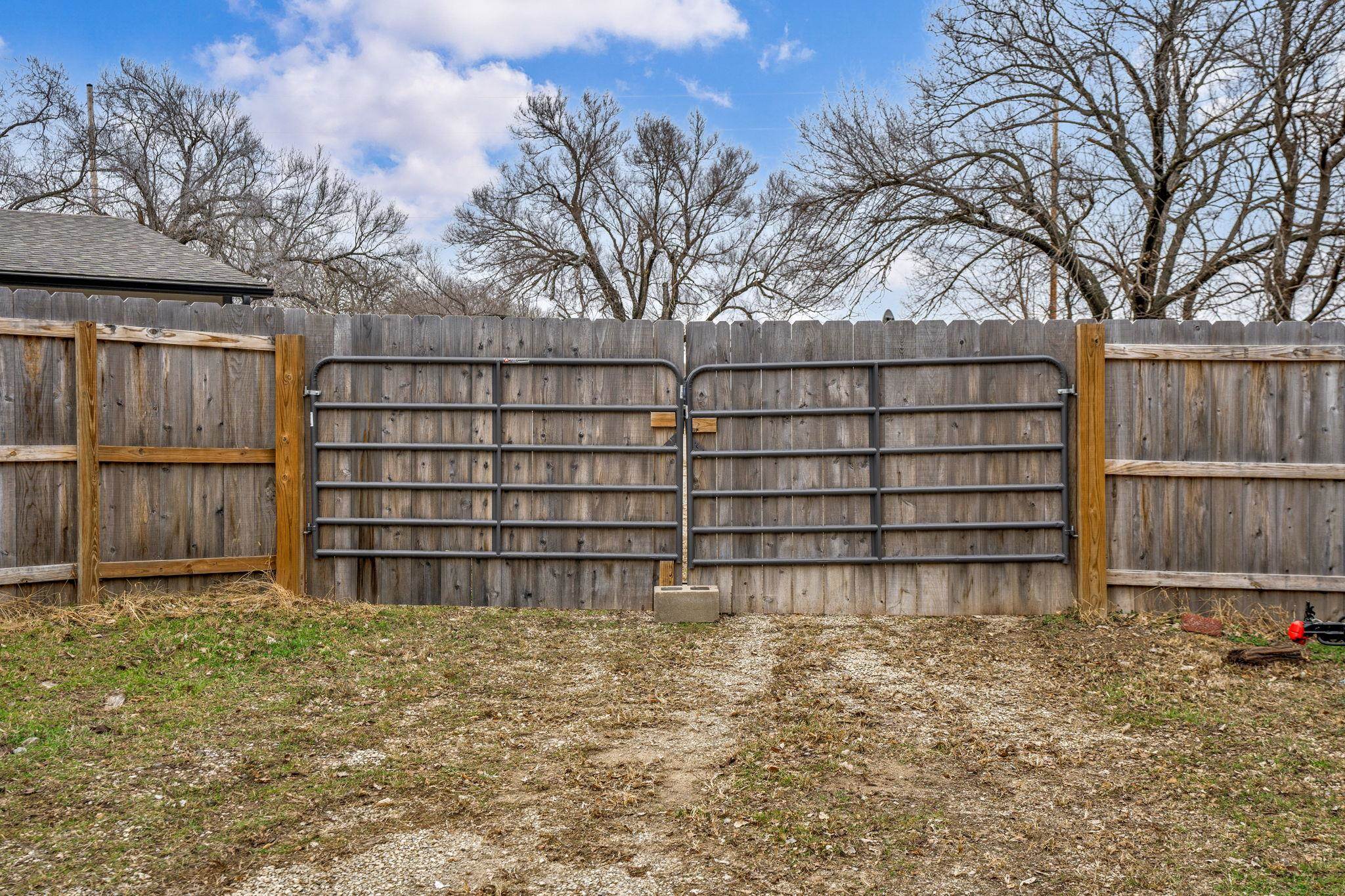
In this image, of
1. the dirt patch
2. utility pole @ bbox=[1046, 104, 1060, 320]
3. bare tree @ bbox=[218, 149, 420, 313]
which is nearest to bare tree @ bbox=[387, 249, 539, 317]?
bare tree @ bbox=[218, 149, 420, 313]

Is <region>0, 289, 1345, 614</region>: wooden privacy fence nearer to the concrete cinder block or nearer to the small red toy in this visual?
the concrete cinder block

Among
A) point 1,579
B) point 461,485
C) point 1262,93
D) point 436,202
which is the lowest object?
point 1,579

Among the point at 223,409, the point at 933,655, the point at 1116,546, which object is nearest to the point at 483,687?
the point at 933,655

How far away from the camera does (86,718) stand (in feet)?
12.5

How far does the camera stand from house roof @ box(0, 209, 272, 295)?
9969 mm

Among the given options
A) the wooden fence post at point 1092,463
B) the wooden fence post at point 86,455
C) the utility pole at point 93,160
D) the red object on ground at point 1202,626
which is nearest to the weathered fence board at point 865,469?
the wooden fence post at point 1092,463

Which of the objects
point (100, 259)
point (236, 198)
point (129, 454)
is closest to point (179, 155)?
point (236, 198)

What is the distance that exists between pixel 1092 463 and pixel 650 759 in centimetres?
408

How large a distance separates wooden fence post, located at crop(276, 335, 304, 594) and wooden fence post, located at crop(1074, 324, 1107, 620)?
567cm

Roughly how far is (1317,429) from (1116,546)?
154 cm

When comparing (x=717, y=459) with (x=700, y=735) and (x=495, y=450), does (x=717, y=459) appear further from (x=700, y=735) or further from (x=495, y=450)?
(x=700, y=735)

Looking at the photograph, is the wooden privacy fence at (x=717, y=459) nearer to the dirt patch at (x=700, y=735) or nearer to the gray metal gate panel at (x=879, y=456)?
the gray metal gate panel at (x=879, y=456)

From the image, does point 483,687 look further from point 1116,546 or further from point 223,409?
point 1116,546

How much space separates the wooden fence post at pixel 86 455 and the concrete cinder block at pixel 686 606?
3806 millimetres
